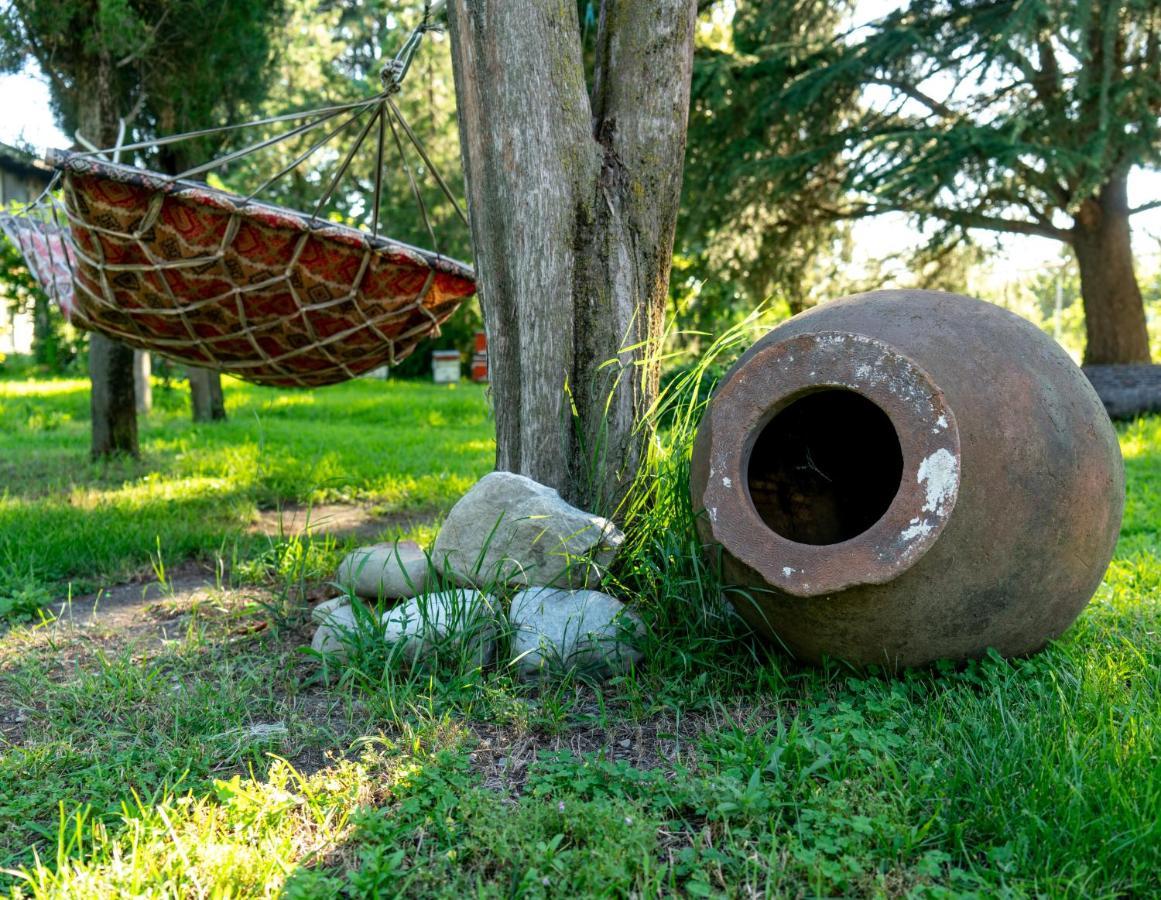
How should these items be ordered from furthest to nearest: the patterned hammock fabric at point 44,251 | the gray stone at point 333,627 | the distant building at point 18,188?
the distant building at point 18,188 → the patterned hammock fabric at point 44,251 → the gray stone at point 333,627

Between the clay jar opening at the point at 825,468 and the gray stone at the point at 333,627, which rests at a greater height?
the clay jar opening at the point at 825,468

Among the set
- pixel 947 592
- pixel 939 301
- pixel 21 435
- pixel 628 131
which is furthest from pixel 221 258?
pixel 21 435

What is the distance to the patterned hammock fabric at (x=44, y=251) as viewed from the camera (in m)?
4.53

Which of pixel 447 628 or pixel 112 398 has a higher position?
pixel 112 398

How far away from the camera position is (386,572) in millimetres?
3375

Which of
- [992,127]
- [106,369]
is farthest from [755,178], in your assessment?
[106,369]

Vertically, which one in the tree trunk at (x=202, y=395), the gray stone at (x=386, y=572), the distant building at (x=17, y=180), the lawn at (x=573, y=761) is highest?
the distant building at (x=17, y=180)

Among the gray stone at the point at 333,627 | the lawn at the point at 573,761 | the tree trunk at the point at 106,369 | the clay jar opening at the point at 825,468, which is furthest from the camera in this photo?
the tree trunk at the point at 106,369

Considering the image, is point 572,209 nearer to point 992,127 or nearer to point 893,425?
point 893,425

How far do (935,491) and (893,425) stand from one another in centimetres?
26

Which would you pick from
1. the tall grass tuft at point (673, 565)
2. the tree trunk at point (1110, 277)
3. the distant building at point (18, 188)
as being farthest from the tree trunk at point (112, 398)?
the distant building at point (18, 188)

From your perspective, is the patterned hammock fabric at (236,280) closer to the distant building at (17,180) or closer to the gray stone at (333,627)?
the gray stone at (333,627)

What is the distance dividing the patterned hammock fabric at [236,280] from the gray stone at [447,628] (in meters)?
1.67

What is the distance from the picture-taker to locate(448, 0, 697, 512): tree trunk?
3309mm
